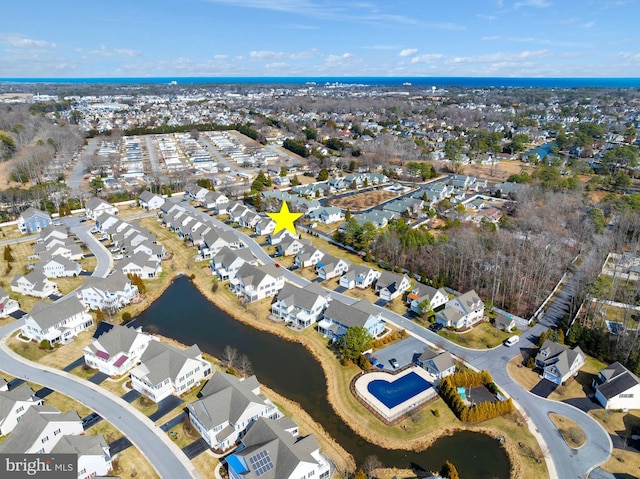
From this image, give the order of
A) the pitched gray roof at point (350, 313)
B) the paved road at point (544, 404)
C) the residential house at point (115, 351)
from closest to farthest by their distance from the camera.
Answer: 1. the paved road at point (544, 404)
2. the residential house at point (115, 351)
3. the pitched gray roof at point (350, 313)

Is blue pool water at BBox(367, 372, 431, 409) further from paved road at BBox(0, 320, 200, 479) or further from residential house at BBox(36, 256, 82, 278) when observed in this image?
residential house at BBox(36, 256, 82, 278)

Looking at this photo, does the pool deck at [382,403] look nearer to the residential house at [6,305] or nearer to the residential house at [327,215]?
the residential house at [6,305]

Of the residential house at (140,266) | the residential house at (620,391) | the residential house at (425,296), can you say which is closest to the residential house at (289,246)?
the residential house at (140,266)

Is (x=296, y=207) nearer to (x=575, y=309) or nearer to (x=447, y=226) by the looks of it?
(x=447, y=226)

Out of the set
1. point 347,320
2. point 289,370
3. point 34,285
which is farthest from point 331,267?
point 34,285

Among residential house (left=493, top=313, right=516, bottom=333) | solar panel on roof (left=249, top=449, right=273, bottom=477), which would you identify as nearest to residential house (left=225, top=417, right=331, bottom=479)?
solar panel on roof (left=249, top=449, right=273, bottom=477)

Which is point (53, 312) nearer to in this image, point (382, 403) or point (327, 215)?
point (382, 403)
